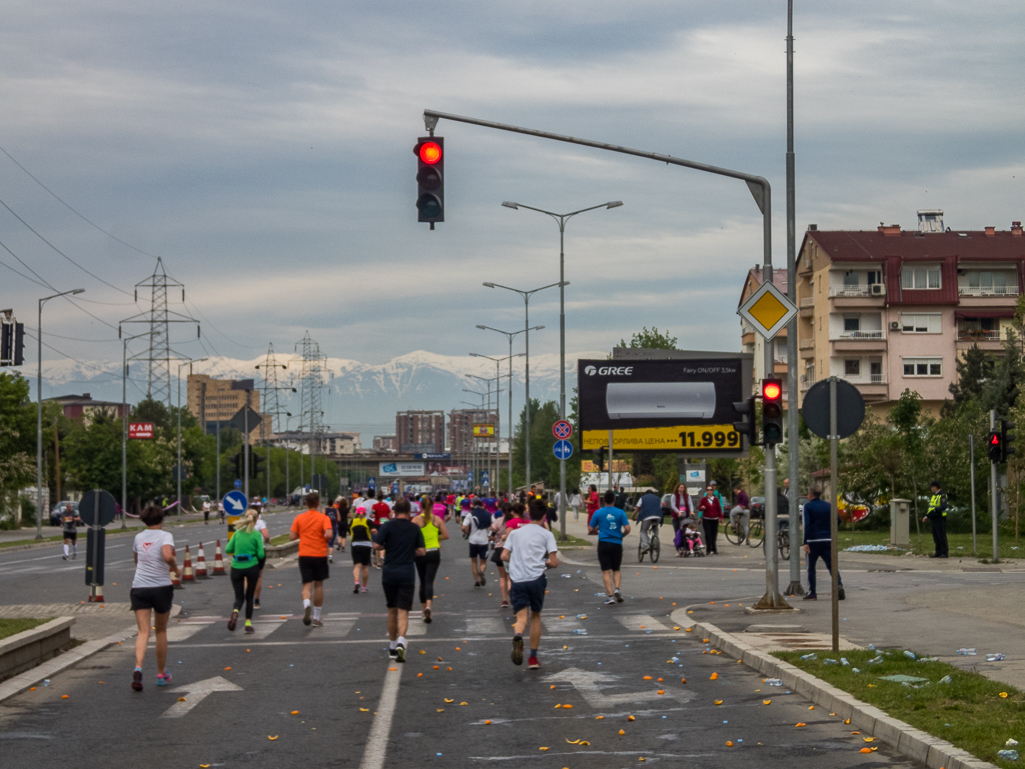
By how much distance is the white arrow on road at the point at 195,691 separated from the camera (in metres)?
10.5

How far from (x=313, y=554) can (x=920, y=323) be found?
72617mm

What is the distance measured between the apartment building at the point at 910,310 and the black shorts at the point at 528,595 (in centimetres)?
7260

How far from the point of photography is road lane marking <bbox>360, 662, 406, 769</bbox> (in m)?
8.40

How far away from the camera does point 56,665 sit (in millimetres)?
13312

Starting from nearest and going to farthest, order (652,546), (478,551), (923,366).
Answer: (478,551) → (652,546) → (923,366)

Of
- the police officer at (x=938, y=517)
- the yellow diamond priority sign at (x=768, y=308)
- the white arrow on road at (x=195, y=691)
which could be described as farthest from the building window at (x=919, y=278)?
the white arrow on road at (x=195, y=691)

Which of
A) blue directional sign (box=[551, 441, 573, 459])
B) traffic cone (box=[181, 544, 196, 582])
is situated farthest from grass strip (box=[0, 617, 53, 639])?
blue directional sign (box=[551, 441, 573, 459])

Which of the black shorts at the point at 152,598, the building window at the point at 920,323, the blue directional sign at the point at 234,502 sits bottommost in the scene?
the black shorts at the point at 152,598

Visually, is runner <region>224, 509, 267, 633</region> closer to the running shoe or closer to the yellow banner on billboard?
the running shoe

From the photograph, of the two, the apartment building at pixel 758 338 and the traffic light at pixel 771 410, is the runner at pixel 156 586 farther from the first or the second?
the apartment building at pixel 758 338

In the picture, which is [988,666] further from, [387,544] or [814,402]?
[387,544]

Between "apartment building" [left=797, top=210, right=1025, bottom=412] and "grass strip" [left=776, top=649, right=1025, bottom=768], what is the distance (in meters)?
73.9

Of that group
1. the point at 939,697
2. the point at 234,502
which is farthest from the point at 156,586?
the point at 234,502

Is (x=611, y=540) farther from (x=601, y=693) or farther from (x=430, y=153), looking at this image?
(x=601, y=693)
